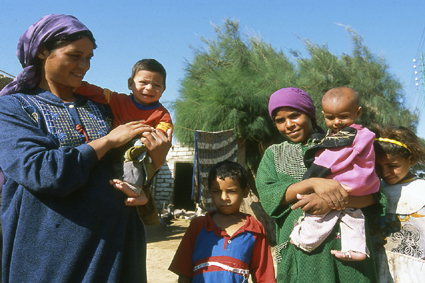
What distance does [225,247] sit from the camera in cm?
215

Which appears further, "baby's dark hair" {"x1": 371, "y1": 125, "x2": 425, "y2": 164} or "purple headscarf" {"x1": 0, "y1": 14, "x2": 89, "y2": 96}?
"baby's dark hair" {"x1": 371, "y1": 125, "x2": 425, "y2": 164}

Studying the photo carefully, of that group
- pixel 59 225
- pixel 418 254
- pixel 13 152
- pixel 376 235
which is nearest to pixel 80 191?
pixel 59 225

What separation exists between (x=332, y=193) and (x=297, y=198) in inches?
7.8

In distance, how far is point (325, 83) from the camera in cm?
732

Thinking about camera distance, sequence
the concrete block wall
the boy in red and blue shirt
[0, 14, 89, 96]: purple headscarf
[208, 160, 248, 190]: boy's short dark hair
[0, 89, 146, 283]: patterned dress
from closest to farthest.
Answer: [0, 89, 146, 283]: patterned dress, [0, 14, 89, 96]: purple headscarf, the boy in red and blue shirt, [208, 160, 248, 190]: boy's short dark hair, the concrete block wall

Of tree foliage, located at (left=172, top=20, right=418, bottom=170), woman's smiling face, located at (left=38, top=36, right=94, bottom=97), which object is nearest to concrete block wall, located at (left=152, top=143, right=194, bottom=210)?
tree foliage, located at (left=172, top=20, right=418, bottom=170)

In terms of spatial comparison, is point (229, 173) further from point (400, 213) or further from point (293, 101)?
point (400, 213)

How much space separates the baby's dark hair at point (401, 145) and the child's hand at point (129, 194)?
1484 millimetres

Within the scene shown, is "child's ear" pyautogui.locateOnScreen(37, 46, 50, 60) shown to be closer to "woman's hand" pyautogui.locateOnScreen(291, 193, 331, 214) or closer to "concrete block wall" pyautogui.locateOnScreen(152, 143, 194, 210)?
"woman's hand" pyautogui.locateOnScreen(291, 193, 331, 214)

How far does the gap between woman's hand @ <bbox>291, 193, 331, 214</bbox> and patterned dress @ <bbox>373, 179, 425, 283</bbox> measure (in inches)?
20.9

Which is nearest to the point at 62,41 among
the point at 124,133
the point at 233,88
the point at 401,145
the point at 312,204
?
the point at 124,133

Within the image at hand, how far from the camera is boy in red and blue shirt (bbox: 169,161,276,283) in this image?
2.11 meters

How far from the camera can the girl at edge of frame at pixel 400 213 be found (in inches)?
78.8

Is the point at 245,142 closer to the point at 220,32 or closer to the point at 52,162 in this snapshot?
the point at 220,32
